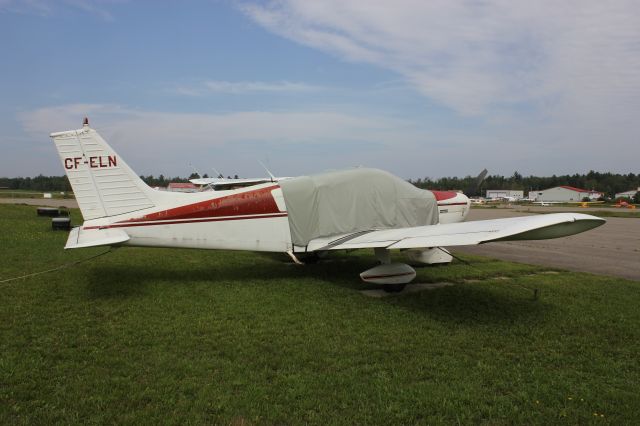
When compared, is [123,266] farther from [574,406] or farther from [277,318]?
[574,406]

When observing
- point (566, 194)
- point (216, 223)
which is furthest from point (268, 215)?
point (566, 194)

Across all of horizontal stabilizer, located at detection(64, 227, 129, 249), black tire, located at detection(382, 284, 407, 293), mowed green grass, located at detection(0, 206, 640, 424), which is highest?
horizontal stabilizer, located at detection(64, 227, 129, 249)

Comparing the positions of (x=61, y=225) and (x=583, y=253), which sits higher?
(x=61, y=225)

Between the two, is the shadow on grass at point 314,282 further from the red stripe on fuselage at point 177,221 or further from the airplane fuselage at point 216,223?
the red stripe on fuselage at point 177,221

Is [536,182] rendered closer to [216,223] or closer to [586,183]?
[586,183]

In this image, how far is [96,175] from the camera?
6.70 meters

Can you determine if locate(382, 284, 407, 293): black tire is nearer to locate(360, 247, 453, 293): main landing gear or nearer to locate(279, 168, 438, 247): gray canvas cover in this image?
locate(360, 247, 453, 293): main landing gear

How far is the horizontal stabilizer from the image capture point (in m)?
5.82

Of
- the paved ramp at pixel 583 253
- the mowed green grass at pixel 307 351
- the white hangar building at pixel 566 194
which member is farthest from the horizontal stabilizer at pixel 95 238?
the white hangar building at pixel 566 194

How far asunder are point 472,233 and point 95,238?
17.1ft

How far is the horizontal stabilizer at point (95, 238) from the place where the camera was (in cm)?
582

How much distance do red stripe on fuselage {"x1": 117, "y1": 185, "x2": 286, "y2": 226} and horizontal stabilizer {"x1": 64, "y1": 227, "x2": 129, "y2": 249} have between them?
12.9 inches

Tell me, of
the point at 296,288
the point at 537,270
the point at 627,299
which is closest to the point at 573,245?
the point at 537,270

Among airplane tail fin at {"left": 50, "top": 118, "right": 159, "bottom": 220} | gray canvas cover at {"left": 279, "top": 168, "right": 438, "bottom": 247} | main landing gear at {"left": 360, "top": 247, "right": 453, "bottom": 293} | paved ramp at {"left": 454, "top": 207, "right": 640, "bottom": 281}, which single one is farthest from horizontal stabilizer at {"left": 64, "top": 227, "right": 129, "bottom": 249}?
paved ramp at {"left": 454, "top": 207, "right": 640, "bottom": 281}
